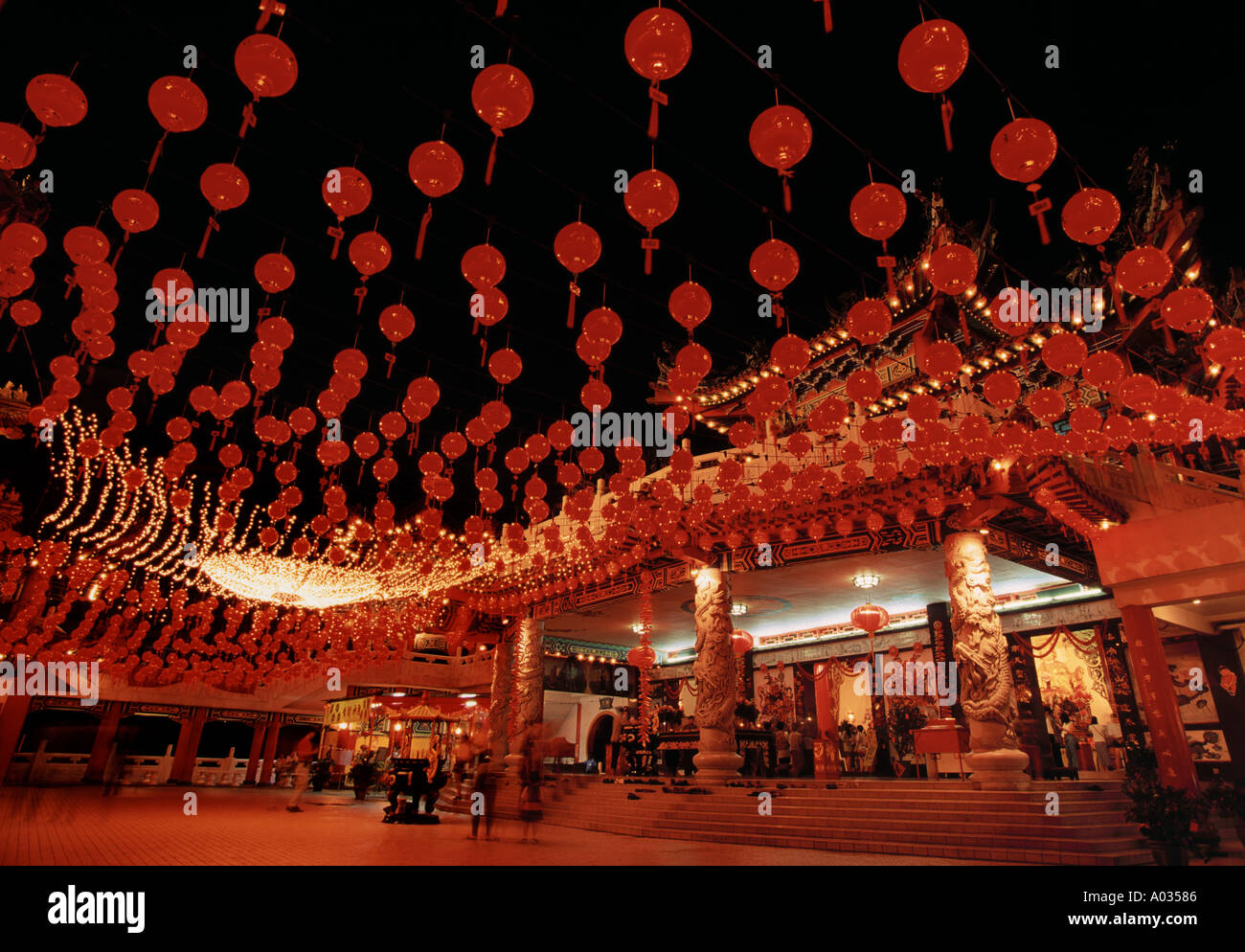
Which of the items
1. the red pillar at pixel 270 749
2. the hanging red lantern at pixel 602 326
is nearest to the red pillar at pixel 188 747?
the red pillar at pixel 270 749

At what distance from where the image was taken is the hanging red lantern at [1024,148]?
308cm

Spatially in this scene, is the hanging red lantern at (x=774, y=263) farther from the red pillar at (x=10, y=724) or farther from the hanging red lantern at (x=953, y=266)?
the red pillar at (x=10, y=724)

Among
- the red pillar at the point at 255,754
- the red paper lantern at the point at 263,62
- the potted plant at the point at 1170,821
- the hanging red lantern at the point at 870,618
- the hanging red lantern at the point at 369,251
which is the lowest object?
the red pillar at the point at 255,754

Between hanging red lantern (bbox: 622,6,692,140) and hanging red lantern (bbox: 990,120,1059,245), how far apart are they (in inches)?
60.9

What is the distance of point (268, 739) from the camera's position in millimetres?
21141

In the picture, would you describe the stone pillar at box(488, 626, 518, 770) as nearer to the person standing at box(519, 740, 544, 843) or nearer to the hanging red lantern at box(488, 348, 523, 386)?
the person standing at box(519, 740, 544, 843)

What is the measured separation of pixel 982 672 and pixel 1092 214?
254 inches

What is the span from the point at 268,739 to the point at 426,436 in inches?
635

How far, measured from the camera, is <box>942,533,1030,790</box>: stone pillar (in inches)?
301

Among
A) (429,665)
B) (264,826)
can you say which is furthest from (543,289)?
A: (429,665)

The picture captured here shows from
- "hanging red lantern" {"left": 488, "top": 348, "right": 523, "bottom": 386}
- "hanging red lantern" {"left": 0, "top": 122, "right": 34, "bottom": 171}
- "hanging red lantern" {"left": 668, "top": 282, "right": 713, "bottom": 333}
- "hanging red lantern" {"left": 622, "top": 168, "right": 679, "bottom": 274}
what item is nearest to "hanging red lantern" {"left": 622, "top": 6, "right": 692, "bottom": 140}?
"hanging red lantern" {"left": 622, "top": 168, "right": 679, "bottom": 274}

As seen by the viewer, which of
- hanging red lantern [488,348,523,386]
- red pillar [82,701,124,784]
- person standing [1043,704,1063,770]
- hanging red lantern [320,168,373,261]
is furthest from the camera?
red pillar [82,701,124,784]

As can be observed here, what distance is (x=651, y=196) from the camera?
3389 mm

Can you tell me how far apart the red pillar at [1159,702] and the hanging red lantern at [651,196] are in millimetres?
9291
